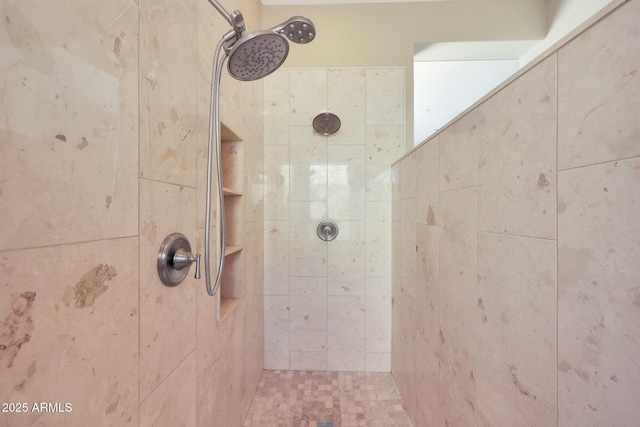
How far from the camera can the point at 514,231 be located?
0.57 meters

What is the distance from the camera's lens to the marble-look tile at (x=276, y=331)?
169 centimetres

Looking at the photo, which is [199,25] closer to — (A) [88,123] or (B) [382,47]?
(A) [88,123]

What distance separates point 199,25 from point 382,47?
4.32 ft

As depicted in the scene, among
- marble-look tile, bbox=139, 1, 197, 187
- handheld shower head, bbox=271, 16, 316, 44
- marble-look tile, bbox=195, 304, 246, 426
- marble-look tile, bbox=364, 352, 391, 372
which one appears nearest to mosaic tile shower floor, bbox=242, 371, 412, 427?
marble-look tile, bbox=364, 352, 391, 372

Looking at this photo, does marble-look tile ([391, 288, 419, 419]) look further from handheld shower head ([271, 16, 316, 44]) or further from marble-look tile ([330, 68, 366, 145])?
handheld shower head ([271, 16, 316, 44])

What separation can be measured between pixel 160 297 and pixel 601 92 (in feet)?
3.15

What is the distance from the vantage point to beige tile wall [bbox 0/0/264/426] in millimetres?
321

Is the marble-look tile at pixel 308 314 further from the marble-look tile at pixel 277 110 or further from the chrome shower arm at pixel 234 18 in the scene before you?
the chrome shower arm at pixel 234 18

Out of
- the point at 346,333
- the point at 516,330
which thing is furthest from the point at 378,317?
the point at 516,330

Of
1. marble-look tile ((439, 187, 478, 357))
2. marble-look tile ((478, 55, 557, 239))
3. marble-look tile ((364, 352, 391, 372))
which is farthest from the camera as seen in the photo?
marble-look tile ((364, 352, 391, 372))

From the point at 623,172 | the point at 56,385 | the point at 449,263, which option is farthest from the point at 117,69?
the point at 449,263

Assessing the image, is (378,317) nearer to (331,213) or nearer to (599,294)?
(331,213)

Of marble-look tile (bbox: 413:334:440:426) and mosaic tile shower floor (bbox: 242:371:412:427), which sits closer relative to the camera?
marble-look tile (bbox: 413:334:440:426)

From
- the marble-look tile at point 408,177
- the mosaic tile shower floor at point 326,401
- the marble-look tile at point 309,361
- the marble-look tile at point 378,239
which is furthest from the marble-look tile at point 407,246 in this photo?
the marble-look tile at point 309,361
